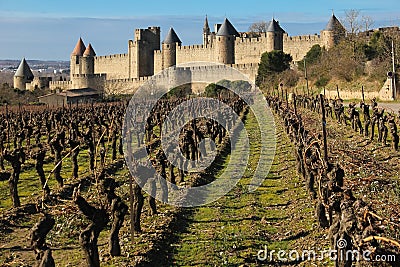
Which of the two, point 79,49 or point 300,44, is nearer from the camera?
point 300,44

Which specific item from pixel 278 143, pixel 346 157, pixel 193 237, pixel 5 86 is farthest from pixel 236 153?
pixel 5 86

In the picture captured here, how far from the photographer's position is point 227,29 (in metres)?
60.5

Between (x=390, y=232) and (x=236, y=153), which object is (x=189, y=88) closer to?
(x=236, y=153)

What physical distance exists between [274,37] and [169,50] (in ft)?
40.2

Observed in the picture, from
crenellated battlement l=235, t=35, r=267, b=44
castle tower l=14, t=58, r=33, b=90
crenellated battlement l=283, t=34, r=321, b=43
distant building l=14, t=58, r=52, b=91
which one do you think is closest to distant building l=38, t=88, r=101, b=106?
distant building l=14, t=58, r=52, b=91

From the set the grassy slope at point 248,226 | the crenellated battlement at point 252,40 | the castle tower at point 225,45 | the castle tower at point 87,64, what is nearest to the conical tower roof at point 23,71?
the castle tower at point 87,64

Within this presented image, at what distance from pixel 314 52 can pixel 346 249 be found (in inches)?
1829

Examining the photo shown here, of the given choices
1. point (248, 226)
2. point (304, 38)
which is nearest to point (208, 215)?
point (248, 226)

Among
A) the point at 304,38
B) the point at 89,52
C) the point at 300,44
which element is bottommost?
the point at 300,44

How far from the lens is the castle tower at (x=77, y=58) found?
7051cm

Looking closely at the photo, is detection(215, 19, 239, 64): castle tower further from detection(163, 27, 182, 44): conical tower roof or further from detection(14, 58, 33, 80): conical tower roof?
detection(14, 58, 33, 80): conical tower roof

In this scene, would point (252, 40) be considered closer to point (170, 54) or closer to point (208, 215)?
point (170, 54)

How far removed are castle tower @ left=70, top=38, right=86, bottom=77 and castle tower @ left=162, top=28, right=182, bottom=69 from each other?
1155 centimetres

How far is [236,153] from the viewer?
57.4ft
